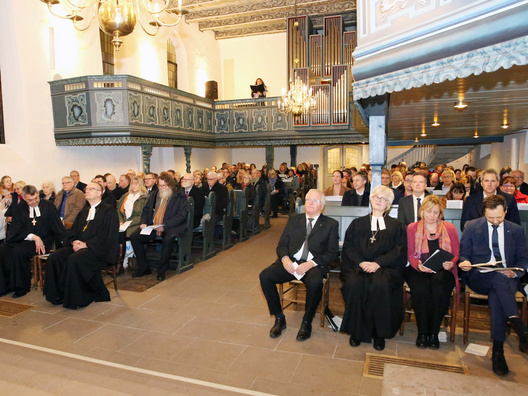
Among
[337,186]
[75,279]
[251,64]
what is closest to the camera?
[75,279]

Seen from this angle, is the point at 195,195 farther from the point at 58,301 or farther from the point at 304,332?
the point at 304,332

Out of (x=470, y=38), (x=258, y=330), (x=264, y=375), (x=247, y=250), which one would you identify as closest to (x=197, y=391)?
(x=264, y=375)

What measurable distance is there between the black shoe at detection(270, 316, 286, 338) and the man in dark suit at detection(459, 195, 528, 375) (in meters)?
1.83

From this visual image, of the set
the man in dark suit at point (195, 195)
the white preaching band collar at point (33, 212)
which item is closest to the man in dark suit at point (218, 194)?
the man in dark suit at point (195, 195)

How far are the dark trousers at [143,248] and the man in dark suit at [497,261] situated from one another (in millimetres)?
4016

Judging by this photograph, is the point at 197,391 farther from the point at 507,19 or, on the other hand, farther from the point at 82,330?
the point at 507,19

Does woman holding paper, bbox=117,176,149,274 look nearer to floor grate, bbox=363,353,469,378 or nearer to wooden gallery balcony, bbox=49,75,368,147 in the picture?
wooden gallery balcony, bbox=49,75,368,147

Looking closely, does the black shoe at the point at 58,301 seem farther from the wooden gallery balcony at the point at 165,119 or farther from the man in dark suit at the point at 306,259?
the wooden gallery balcony at the point at 165,119

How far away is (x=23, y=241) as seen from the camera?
5.45 m

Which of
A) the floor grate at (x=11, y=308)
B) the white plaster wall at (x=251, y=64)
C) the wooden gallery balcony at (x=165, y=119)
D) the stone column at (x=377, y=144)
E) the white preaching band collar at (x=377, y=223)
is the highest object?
the white plaster wall at (x=251, y=64)

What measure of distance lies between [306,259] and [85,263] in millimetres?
2790

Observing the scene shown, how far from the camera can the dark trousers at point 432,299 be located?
3.62 m

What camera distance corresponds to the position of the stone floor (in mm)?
3121

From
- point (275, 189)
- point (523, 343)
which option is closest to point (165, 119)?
point (275, 189)
